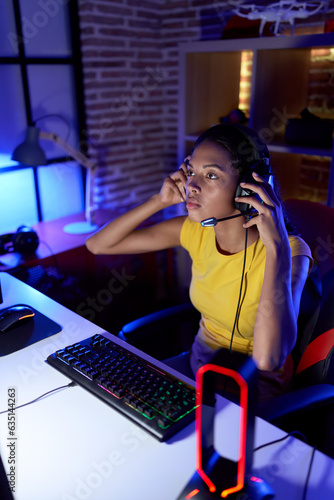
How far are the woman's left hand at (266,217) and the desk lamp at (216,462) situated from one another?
0.44 metres

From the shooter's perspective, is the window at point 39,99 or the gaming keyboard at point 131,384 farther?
the window at point 39,99

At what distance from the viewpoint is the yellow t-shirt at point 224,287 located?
1.23 meters

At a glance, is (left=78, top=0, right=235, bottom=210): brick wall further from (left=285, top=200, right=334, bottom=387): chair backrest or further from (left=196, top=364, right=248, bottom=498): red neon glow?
(left=196, top=364, right=248, bottom=498): red neon glow

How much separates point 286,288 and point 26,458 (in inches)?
27.8

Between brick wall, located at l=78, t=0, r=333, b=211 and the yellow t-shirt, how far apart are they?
137 cm

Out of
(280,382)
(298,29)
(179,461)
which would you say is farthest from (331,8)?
(179,461)

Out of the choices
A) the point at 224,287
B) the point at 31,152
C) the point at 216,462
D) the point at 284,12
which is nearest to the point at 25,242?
the point at 31,152

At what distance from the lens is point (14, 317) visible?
123cm

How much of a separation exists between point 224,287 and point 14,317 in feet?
2.11

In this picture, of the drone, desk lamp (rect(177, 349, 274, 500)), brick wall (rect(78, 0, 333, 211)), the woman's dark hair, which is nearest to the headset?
the woman's dark hair

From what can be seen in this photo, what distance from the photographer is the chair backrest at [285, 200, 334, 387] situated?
3.62 ft

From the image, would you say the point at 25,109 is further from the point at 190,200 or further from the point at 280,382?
the point at 280,382

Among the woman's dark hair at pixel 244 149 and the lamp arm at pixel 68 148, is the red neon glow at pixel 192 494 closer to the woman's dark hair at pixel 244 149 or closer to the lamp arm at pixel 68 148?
Answer: the woman's dark hair at pixel 244 149

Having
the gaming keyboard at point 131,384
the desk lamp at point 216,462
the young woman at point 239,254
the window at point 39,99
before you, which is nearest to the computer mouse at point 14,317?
the gaming keyboard at point 131,384
